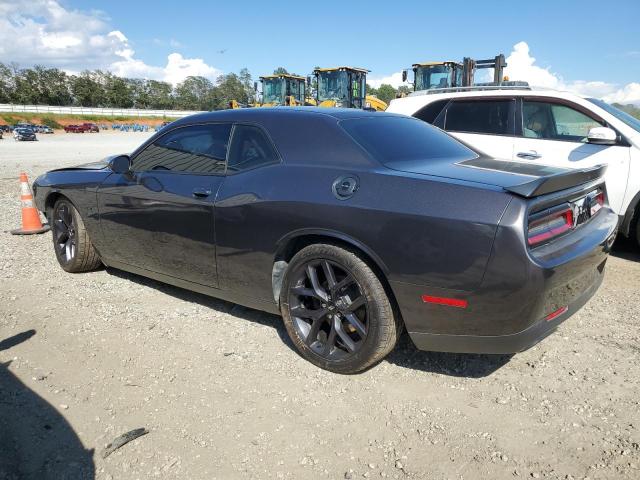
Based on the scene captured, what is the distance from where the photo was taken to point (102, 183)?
441 cm

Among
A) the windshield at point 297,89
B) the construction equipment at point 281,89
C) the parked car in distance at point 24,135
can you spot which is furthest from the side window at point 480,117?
the parked car in distance at point 24,135

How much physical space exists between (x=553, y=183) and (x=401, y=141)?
1.08 m

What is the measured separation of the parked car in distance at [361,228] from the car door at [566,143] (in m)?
2.25

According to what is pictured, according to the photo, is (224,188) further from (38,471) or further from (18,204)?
(18,204)

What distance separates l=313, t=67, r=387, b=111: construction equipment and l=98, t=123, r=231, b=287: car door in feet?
53.4

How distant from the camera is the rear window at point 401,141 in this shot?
3.08m

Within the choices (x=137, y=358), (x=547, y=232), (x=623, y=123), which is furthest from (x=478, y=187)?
(x=623, y=123)

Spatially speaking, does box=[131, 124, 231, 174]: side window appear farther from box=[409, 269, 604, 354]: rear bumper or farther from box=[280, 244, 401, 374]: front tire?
Answer: box=[409, 269, 604, 354]: rear bumper

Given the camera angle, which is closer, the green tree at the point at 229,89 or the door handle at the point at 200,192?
the door handle at the point at 200,192

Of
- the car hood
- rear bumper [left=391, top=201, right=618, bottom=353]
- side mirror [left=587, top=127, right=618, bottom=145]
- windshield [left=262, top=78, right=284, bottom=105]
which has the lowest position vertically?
rear bumper [left=391, top=201, right=618, bottom=353]

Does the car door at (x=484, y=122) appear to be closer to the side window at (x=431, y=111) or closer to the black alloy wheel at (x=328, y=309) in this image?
the side window at (x=431, y=111)

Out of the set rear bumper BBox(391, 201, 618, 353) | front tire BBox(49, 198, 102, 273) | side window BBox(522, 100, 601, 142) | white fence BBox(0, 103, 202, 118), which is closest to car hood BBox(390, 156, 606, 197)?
rear bumper BBox(391, 201, 618, 353)

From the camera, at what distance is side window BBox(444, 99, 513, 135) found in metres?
6.05

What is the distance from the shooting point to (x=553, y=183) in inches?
101
